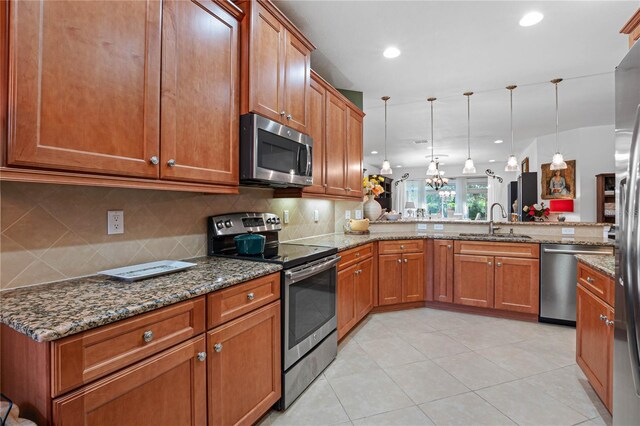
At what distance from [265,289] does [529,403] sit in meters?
1.80

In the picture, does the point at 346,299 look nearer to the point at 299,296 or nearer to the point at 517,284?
the point at 299,296

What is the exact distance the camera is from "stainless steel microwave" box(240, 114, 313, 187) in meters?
1.87

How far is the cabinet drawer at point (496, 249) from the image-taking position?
130 inches

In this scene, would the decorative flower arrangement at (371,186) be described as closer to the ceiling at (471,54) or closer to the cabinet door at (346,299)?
the ceiling at (471,54)

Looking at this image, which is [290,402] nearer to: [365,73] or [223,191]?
[223,191]

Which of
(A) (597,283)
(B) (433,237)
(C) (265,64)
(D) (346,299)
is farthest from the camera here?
(B) (433,237)

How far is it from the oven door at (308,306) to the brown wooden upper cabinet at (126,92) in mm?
719

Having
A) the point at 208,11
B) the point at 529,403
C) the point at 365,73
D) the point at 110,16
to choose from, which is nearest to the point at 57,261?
the point at 110,16

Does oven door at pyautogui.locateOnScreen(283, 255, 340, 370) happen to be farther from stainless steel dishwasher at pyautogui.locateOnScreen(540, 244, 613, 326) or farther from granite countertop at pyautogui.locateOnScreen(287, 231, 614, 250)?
stainless steel dishwasher at pyautogui.locateOnScreen(540, 244, 613, 326)

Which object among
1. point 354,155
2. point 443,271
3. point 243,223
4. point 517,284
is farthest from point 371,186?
point 243,223

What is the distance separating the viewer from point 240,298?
4.90 feet

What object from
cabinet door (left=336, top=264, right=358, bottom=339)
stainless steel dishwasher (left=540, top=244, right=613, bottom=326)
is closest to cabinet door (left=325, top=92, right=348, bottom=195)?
cabinet door (left=336, top=264, right=358, bottom=339)

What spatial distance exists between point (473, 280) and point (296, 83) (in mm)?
2884

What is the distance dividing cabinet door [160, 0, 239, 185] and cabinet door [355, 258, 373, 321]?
1.69 m
